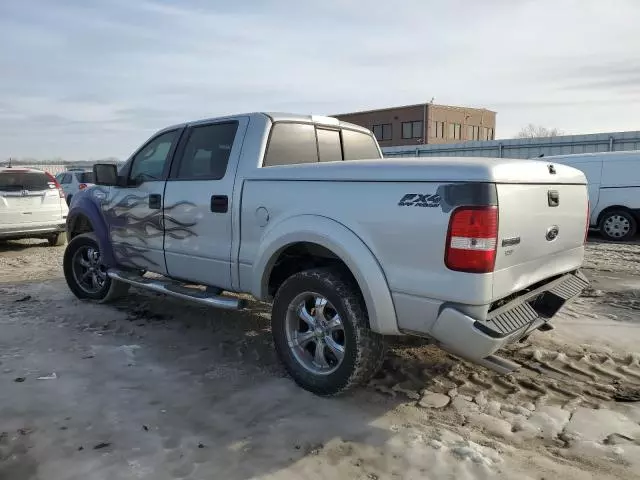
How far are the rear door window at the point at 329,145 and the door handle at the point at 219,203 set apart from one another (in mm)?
1002

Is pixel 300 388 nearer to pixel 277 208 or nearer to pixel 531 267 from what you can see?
pixel 277 208

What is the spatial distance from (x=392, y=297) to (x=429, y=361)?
4.27ft

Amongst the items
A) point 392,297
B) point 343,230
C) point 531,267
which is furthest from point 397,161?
point 531,267

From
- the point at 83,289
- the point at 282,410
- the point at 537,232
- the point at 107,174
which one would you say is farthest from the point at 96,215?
the point at 537,232

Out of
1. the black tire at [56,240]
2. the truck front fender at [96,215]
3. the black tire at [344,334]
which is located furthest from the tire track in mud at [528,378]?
the black tire at [56,240]

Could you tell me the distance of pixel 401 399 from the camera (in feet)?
11.7

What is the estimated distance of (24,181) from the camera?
10.0 m

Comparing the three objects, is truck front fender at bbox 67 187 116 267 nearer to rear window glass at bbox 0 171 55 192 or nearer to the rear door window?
the rear door window

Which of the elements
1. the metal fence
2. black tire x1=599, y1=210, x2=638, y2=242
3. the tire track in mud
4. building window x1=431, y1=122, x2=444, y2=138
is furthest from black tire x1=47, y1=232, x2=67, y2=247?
building window x1=431, y1=122, x2=444, y2=138

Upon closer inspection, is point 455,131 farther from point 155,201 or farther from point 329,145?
point 155,201

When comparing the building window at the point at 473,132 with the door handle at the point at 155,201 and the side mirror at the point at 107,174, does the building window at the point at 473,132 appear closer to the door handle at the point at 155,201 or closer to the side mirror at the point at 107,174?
the side mirror at the point at 107,174

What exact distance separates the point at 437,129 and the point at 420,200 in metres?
39.0

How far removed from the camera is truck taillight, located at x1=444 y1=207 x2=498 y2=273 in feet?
9.14

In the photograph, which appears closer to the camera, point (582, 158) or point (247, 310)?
point (247, 310)
